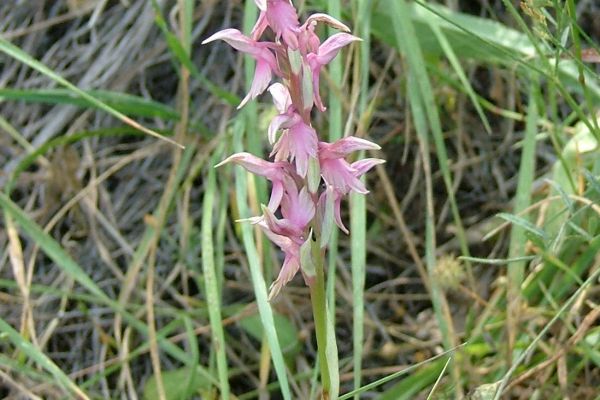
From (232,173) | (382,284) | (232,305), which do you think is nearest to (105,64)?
(232,173)

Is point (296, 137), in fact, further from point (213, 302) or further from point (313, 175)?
point (213, 302)

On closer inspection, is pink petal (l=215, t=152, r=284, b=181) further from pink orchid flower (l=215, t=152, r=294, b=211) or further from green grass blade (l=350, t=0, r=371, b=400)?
green grass blade (l=350, t=0, r=371, b=400)

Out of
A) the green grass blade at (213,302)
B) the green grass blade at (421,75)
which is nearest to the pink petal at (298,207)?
the green grass blade at (213,302)

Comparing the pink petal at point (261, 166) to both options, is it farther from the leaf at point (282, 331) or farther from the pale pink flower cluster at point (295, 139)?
the leaf at point (282, 331)

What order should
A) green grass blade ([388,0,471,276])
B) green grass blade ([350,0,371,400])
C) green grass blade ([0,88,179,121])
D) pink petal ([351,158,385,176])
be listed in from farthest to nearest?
green grass blade ([0,88,179,121]), green grass blade ([388,0,471,276]), green grass blade ([350,0,371,400]), pink petal ([351,158,385,176])

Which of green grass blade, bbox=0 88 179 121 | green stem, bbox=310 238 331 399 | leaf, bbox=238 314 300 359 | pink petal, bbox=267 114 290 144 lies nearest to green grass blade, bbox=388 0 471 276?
leaf, bbox=238 314 300 359

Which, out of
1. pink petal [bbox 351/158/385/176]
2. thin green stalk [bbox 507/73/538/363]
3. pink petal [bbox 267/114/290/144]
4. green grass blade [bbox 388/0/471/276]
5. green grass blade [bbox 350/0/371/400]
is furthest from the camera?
green grass blade [bbox 388/0/471/276]

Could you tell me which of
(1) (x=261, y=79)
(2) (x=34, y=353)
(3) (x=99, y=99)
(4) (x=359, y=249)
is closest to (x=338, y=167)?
(1) (x=261, y=79)
